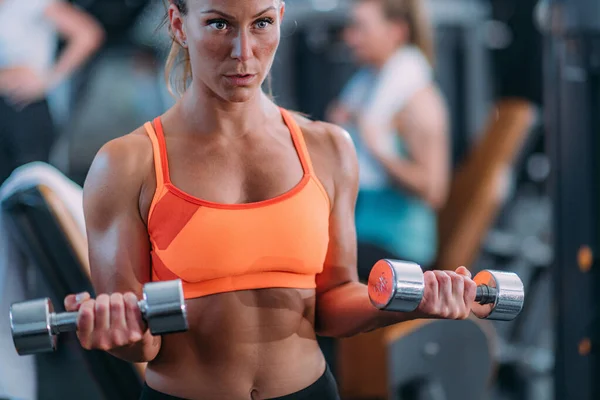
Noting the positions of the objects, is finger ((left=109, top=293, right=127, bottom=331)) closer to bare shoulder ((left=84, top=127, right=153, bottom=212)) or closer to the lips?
bare shoulder ((left=84, top=127, right=153, bottom=212))

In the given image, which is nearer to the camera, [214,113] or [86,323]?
[86,323]

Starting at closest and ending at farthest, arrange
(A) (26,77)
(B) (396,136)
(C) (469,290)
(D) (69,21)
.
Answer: (C) (469,290) < (A) (26,77) < (B) (396,136) < (D) (69,21)

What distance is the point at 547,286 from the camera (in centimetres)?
351

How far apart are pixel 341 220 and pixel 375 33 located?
1.66 meters

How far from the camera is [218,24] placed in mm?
1024

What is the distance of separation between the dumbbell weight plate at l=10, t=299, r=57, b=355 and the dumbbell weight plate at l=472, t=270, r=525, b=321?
51 centimetres

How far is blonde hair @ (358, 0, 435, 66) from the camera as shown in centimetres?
271

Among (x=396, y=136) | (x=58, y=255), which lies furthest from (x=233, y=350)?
(x=396, y=136)

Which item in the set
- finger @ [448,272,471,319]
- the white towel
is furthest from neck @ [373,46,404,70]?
Result: finger @ [448,272,471,319]

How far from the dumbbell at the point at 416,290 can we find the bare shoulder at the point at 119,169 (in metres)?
0.31

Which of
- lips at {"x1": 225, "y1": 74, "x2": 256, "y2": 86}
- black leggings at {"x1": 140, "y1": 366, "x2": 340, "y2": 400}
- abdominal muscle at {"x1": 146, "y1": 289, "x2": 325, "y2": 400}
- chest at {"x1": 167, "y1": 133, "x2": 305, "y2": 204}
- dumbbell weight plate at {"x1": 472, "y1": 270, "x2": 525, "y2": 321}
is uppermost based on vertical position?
lips at {"x1": 225, "y1": 74, "x2": 256, "y2": 86}

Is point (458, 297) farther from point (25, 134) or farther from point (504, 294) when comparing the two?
point (25, 134)

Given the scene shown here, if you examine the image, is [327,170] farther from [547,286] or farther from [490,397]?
[547,286]

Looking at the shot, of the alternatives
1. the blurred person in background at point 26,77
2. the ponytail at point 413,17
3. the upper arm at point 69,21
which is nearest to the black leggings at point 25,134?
the blurred person in background at point 26,77
